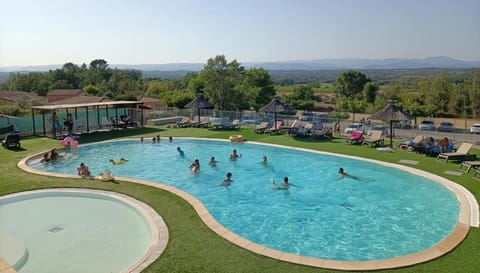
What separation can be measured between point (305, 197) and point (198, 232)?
5.88 m

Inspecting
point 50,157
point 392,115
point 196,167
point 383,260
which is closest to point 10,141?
point 50,157

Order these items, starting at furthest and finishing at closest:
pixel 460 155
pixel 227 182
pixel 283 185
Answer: pixel 460 155
pixel 227 182
pixel 283 185

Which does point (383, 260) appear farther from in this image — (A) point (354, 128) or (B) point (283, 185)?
(A) point (354, 128)

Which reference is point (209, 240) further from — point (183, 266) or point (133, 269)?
point (133, 269)

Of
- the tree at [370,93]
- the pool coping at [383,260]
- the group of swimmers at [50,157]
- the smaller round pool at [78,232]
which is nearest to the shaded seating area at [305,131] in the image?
the pool coping at [383,260]

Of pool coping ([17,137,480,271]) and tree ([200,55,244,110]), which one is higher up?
tree ([200,55,244,110])

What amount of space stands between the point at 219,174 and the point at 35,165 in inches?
313

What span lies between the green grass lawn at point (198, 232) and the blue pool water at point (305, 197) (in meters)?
1.16

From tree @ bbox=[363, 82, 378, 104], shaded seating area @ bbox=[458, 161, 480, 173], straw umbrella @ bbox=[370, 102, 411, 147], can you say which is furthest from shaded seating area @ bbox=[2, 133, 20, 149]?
tree @ bbox=[363, 82, 378, 104]

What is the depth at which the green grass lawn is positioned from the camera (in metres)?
6.93

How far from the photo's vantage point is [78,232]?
9.49 metres

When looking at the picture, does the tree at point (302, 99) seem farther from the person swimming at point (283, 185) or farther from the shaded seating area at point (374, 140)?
the person swimming at point (283, 185)

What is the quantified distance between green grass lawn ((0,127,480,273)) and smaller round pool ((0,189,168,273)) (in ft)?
1.35

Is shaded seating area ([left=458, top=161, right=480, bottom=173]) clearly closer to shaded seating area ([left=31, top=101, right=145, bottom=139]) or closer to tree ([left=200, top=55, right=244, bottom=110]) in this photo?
shaded seating area ([left=31, top=101, right=145, bottom=139])
